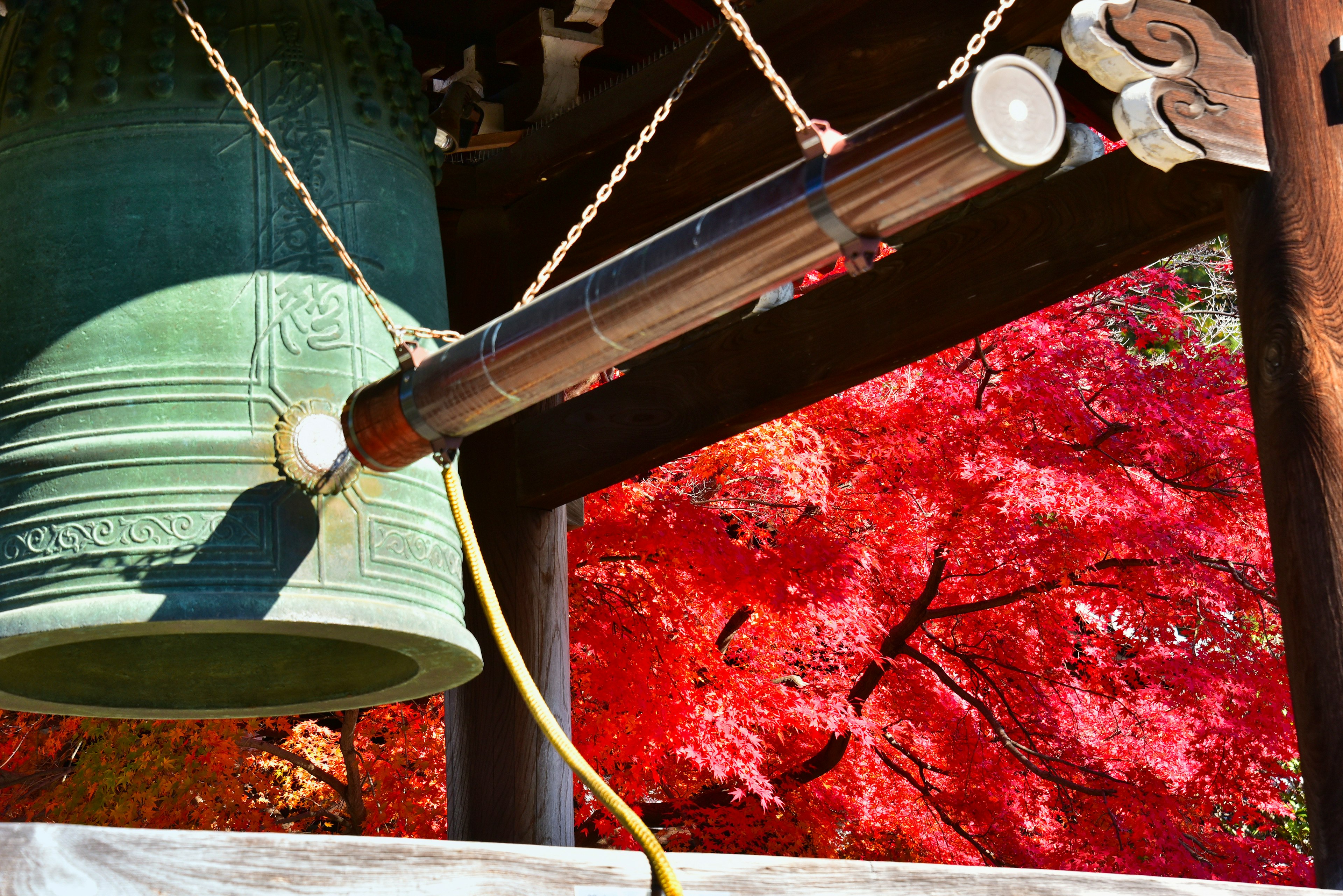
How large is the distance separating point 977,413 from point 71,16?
205 inches

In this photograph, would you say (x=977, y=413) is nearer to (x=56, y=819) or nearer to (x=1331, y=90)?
(x=1331, y=90)

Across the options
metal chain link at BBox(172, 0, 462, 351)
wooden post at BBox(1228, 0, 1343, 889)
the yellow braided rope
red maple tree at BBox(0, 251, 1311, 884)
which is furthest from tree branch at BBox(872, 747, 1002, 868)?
metal chain link at BBox(172, 0, 462, 351)

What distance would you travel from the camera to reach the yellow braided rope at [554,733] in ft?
4.26

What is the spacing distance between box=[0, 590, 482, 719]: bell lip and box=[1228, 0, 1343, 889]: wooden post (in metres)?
1.30

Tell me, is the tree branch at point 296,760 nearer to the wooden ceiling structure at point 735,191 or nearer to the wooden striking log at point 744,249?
the wooden ceiling structure at point 735,191

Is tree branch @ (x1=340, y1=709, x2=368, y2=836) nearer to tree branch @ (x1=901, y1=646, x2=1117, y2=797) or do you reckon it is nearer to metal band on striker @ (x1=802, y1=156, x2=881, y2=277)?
tree branch @ (x1=901, y1=646, x2=1117, y2=797)

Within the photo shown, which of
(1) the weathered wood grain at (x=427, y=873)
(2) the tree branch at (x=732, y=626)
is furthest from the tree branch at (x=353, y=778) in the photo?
(1) the weathered wood grain at (x=427, y=873)

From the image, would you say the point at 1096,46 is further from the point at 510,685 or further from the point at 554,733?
the point at 510,685

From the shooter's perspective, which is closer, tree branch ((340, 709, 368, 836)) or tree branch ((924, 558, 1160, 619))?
tree branch ((924, 558, 1160, 619))

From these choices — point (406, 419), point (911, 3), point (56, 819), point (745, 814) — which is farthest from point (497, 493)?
point (56, 819)

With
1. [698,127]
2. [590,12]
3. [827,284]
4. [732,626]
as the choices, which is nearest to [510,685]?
[827,284]

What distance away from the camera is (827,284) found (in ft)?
10.3

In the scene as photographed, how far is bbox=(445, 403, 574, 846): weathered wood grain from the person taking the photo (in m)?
3.38

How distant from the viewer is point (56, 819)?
21.8ft
